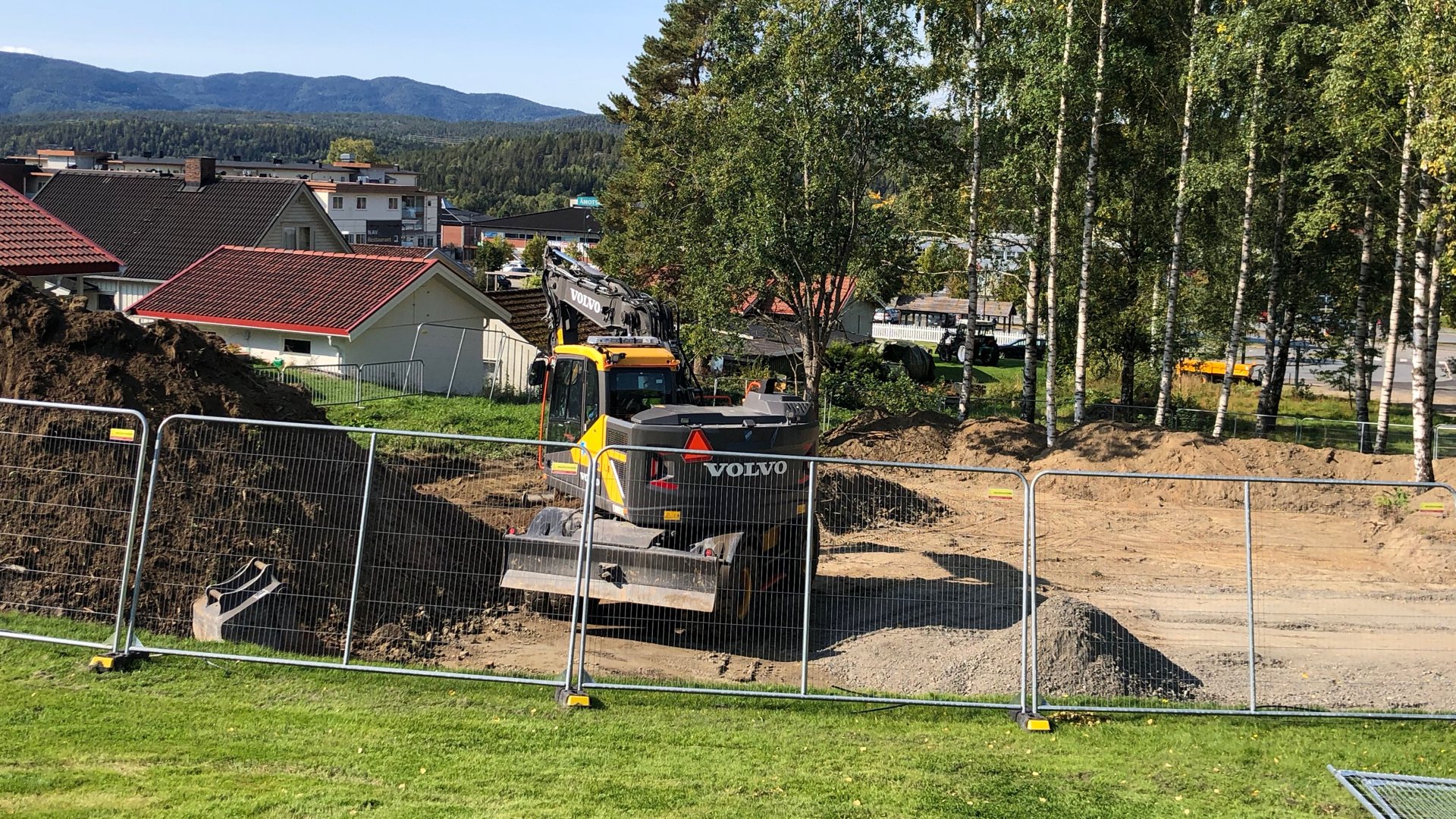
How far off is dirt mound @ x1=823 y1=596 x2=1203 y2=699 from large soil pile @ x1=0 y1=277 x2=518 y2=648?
386cm

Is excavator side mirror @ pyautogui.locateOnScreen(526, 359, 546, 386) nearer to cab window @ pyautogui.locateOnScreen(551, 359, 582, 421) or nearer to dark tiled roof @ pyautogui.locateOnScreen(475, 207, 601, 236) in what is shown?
cab window @ pyautogui.locateOnScreen(551, 359, 582, 421)

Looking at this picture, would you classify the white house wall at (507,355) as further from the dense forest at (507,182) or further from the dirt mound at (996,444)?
the dense forest at (507,182)

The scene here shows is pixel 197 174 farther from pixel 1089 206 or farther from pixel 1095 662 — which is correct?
pixel 1095 662

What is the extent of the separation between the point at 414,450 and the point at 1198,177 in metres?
17.4


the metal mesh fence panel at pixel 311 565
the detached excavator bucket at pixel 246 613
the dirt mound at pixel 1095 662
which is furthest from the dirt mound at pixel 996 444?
the detached excavator bucket at pixel 246 613

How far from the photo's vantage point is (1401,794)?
8.36 m

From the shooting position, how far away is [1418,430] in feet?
71.3

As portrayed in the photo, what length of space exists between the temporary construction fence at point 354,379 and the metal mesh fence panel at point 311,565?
Answer: 41.4 feet

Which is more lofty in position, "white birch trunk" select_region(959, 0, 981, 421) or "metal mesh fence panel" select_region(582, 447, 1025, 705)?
"white birch trunk" select_region(959, 0, 981, 421)

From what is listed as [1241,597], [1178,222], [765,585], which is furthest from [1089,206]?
[765,585]

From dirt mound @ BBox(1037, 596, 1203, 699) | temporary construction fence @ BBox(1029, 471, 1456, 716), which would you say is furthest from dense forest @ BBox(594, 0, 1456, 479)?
dirt mound @ BBox(1037, 596, 1203, 699)

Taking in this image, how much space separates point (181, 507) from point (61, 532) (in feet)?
3.21

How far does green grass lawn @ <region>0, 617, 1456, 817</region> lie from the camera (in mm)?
7461

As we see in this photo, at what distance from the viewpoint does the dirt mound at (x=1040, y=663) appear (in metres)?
10.1
